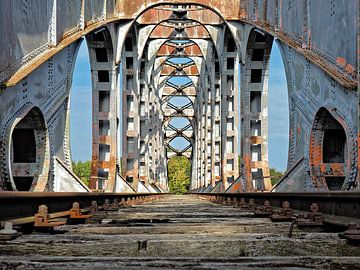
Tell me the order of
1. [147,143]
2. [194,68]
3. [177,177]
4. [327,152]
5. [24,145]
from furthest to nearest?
[177,177] → [194,68] → [147,143] → [327,152] → [24,145]

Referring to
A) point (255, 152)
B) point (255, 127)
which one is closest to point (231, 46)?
point (255, 127)

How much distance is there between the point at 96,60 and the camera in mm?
26469

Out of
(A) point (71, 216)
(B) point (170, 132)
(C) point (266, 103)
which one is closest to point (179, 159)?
(B) point (170, 132)

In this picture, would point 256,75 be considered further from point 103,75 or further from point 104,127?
point 104,127

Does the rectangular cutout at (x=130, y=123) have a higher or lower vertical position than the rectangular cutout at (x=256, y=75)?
lower

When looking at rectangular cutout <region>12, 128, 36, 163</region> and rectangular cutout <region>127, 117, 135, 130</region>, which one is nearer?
rectangular cutout <region>12, 128, 36, 163</region>

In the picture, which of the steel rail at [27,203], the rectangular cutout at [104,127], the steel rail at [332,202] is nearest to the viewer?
the steel rail at [27,203]

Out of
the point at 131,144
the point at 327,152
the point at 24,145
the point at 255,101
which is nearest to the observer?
the point at 24,145

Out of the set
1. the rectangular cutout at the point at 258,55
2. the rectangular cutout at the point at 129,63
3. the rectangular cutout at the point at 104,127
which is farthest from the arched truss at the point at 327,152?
the rectangular cutout at the point at 129,63

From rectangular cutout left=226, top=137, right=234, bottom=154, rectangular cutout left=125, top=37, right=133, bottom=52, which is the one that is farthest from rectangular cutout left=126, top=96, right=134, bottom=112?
rectangular cutout left=226, top=137, right=234, bottom=154

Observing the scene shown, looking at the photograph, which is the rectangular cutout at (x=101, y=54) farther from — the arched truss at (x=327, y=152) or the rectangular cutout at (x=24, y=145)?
the arched truss at (x=327, y=152)

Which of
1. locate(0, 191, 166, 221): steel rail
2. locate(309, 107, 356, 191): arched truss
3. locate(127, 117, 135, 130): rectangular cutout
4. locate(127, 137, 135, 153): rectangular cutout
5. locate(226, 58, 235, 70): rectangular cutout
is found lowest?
locate(0, 191, 166, 221): steel rail

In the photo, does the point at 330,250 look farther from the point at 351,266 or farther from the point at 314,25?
the point at 314,25

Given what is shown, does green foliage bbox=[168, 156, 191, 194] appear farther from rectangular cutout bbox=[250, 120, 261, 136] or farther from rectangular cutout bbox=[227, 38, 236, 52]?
rectangular cutout bbox=[250, 120, 261, 136]
